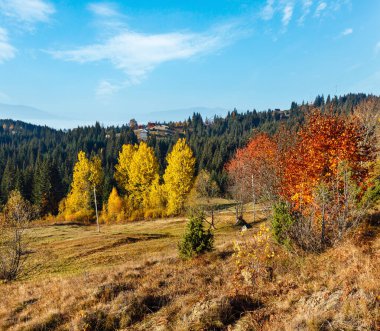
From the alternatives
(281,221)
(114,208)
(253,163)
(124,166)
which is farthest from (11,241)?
(114,208)

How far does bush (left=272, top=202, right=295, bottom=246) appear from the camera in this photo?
14.8 m

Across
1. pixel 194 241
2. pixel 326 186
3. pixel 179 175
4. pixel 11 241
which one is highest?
pixel 179 175

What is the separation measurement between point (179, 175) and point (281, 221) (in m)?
40.4

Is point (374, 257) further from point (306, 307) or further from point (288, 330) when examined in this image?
point (288, 330)

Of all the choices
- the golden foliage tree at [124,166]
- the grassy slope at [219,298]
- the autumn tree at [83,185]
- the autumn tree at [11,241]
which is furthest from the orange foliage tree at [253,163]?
the autumn tree at [83,185]

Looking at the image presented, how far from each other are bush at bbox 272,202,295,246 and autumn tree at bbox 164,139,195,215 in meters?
38.6

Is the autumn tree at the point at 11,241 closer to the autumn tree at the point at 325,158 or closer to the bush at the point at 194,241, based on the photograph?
the bush at the point at 194,241

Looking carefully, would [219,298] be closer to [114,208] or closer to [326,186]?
[326,186]

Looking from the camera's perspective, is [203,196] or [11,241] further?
[203,196]

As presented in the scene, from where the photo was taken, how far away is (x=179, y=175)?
181ft

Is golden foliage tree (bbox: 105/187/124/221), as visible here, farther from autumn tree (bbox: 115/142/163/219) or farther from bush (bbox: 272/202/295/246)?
bush (bbox: 272/202/295/246)

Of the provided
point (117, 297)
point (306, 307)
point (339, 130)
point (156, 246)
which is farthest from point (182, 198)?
point (306, 307)

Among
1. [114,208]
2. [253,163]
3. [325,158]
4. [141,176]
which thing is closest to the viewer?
[325,158]

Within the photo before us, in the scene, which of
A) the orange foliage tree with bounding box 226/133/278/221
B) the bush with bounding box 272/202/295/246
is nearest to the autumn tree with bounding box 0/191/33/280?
the bush with bounding box 272/202/295/246
